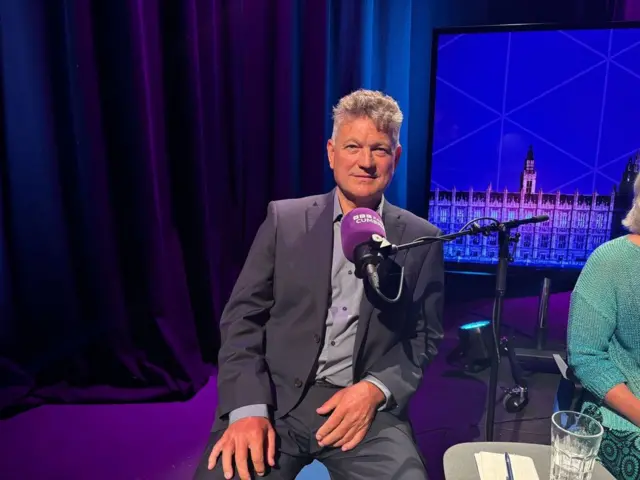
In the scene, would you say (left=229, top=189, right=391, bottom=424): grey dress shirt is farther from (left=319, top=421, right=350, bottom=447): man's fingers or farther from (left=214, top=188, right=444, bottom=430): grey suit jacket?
(left=319, top=421, right=350, bottom=447): man's fingers

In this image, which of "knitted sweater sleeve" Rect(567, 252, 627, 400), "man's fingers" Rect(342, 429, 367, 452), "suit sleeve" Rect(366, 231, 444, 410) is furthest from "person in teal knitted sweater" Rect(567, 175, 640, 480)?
"man's fingers" Rect(342, 429, 367, 452)

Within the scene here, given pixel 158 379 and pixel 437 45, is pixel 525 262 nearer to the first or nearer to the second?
pixel 437 45

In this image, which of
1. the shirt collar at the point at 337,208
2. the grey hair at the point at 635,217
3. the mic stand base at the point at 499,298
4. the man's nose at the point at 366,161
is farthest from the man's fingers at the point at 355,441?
the grey hair at the point at 635,217

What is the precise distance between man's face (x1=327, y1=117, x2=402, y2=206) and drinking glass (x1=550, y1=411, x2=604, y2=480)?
780mm

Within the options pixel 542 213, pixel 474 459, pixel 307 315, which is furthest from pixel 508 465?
pixel 542 213

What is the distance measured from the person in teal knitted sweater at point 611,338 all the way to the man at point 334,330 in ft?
1.32

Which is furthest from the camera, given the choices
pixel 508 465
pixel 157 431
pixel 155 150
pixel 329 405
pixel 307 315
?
pixel 155 150

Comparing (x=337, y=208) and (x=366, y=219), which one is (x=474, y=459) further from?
(x=337, y=208)

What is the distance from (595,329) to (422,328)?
1.56 ft

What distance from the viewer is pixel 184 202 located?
2803 millimetres

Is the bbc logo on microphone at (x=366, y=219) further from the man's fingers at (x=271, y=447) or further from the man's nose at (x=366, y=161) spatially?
the man's fingers at (x=271, y=447)

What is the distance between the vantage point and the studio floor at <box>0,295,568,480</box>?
2119 mm

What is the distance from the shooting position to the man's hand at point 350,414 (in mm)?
1429

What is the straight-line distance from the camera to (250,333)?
162 centimetres
